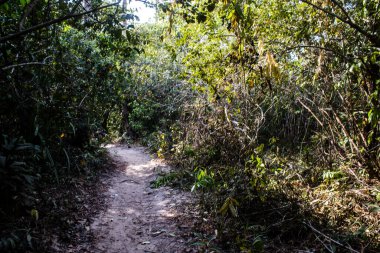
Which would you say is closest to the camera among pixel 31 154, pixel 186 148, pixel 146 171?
pixel 31 154

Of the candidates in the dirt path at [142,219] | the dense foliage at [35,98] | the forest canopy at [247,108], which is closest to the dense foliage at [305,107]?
the forest canopy at [247,108]

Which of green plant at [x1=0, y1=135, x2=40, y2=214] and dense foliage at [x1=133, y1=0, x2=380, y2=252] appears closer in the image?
green plant at [x1=0, y1=135, x2=40, y2=214]

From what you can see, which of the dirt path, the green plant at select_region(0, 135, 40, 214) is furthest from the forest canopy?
the dirt path

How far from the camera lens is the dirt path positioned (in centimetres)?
447

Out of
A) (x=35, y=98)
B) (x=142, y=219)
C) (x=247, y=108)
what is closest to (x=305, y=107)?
(x=247, y=108)

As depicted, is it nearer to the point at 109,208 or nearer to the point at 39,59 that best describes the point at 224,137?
the point at 109,208

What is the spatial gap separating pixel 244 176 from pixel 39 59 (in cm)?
457

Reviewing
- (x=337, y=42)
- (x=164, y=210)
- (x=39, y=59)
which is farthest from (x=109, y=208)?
(x=337, y=42)

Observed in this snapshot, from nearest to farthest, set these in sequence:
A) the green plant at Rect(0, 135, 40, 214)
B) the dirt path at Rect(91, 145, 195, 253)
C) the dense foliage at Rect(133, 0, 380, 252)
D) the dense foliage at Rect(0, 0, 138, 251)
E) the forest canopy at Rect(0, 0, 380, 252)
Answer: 1. the green plant at Rect(0, 135, 40, 214)
2. the dense foliage at Rect(0, 0, 138, 251)
3. the forest canopy at Rect(0, 0, 380, 252)
4. the dense foliage at Rect(133, 0, 380, 252)
5. the dirt path at Rect(91, 145, 195, 253)

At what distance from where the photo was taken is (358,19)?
470 centimetres

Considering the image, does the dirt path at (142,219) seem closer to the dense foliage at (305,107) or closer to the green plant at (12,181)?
the dense foliage at (305,107)

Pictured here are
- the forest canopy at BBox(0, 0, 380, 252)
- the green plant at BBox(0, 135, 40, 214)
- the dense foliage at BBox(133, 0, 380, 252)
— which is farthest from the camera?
the dense foliage at BBox(133, 0, 380, 252)

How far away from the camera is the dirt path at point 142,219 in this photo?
176 inches

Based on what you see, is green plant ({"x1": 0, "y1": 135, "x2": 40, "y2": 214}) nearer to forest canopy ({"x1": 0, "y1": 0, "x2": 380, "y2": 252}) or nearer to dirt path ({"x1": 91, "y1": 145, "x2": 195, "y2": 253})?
forest canopy ({"x1": 0, "y1": 0, "x2": 380, "y2": 252})
